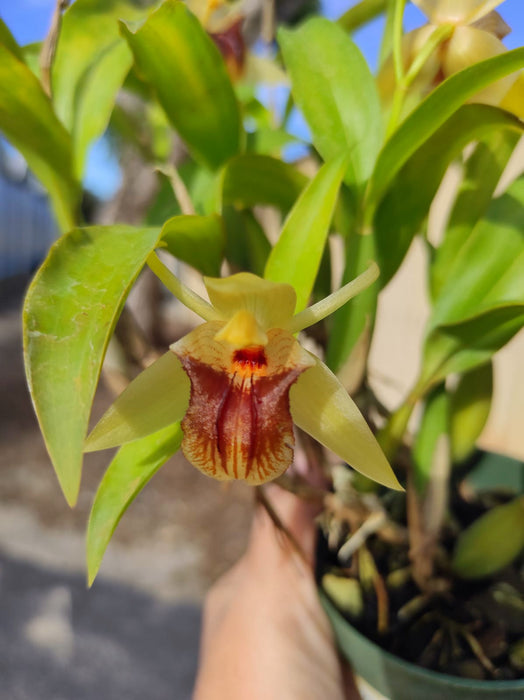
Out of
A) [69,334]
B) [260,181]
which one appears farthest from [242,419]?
[260,181]

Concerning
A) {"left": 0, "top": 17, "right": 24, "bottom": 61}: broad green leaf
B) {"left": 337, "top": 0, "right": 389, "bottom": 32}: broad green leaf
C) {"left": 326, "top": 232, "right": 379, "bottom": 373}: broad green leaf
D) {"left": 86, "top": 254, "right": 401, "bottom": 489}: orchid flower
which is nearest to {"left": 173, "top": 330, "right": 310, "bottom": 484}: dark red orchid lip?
{"left": 86, "top": 254, "right": 401, "bottom": 489}: orchid flower

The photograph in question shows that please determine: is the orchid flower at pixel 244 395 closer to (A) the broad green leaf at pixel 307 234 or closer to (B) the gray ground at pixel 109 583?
(A) the broad green leaf at pixel 307 234

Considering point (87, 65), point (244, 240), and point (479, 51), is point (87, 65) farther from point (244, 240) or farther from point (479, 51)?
point (479, 51)

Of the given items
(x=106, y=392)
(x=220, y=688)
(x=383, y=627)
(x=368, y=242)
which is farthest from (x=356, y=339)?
(x=106, y=392)

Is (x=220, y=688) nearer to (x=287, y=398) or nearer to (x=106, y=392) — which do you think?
(x=287, y=398)

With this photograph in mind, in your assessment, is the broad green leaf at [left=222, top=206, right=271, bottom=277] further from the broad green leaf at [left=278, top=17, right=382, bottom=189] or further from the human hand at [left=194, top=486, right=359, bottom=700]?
the human hand at [left=194, top=486, right=359, bottom=700]

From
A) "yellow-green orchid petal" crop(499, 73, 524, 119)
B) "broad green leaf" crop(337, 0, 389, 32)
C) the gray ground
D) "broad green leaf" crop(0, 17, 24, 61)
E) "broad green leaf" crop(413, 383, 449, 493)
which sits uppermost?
"broad green leaf" crop(0, 17, 24, 61)

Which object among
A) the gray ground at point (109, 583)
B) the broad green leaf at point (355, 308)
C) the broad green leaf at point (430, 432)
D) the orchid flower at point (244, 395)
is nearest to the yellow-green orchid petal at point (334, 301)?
the orchid flower at point (244, 395)
